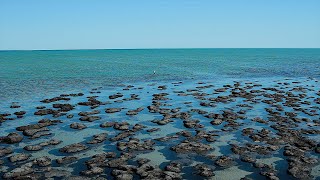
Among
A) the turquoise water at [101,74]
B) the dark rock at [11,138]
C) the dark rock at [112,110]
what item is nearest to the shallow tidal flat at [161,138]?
the dark rock at [11,138]

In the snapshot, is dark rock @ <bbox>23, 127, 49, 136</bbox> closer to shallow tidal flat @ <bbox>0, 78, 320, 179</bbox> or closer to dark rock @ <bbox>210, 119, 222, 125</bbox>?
shallow tidal flat @ <bbox>0, 78, 320, 179</bbox>

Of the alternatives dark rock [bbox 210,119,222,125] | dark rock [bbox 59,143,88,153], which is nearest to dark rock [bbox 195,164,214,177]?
dark rock [bbox 59,143,88,153]

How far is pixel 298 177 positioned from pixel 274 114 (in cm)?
1481

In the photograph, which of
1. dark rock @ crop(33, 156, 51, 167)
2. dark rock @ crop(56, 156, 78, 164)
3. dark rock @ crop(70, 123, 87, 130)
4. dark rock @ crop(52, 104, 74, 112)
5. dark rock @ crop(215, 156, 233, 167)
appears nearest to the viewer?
dark rock @ crop(33, 156, 51, 167)

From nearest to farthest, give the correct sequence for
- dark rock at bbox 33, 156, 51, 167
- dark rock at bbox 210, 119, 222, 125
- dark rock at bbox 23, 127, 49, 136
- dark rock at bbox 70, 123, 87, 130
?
dark rock at bbox 33, 156, 51, 167 → dark rock at bbox 23, 127, 49, 136 → dark rock at bbox 70, 123, 87, 130 → dark rock at bbox 210, 119, 222, 125

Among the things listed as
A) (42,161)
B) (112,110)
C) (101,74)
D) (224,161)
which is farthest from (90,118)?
(101,74)

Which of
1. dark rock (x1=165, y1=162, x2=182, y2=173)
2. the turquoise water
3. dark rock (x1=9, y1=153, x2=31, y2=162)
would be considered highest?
dark rock (x1=9, y1=153, x2=31, y2=162)

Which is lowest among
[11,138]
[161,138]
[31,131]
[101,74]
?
[101,74]

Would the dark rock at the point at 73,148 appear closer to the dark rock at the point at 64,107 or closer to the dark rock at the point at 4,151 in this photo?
the dark rock at the point at 4,151

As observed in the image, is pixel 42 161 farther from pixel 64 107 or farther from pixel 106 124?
pixel 64 107

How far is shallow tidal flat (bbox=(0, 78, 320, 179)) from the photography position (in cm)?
1722

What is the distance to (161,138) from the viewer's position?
75.2ft

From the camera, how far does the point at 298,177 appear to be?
53.7 ft

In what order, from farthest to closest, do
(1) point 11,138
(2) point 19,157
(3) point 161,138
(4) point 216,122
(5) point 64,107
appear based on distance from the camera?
(5) point 64,107, (4) point 216,122, (3) point 161,138, (1) point 11,138, (2) point 19,157
